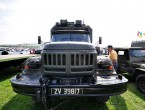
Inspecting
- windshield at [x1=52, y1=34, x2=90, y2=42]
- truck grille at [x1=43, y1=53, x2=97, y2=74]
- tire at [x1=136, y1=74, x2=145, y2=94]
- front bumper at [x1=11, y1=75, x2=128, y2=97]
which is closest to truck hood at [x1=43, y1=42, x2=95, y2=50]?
truck grille at [x1=43, y1=53, x2=97, y2=74]

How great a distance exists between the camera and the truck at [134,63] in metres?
6.87

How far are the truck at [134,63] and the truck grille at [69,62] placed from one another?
371 cm

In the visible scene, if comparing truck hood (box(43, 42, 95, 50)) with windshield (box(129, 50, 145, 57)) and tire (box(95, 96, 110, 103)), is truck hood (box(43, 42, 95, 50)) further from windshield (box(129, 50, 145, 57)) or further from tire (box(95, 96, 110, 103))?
windshield (box(129, 50, 145, 57))

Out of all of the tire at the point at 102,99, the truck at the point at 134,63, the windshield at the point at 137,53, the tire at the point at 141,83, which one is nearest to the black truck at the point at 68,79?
the tire at the point at 102,99

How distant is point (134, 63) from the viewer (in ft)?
26.8

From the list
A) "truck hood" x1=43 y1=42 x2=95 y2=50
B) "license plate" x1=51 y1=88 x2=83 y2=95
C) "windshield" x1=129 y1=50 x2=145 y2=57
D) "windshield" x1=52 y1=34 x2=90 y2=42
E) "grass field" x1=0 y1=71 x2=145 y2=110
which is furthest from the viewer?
"windshield" x1=129 y1=50 x2=145 y2=57

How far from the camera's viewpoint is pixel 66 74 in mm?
3865

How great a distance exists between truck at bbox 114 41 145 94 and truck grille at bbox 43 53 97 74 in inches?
146

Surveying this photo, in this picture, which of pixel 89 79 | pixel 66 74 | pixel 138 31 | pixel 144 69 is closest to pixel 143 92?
pixel 144 69

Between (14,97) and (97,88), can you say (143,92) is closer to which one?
(97,88)

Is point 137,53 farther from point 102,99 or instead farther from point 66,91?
point 66,91

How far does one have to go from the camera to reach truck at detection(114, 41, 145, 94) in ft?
22.5

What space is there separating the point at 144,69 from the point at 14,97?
508 centimetres

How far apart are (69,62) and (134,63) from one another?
535 centimetres
